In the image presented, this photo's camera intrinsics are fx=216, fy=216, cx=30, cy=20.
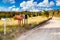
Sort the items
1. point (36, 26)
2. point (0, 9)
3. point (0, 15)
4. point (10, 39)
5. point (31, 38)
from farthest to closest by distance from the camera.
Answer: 1. point (36, 26)
2. point (0, 9)
3. point (0, 15)
4. point (31, 38)
5. point (10, 39)

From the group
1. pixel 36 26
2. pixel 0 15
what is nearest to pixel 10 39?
pixel 0 15

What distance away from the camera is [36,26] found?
20.5 feet

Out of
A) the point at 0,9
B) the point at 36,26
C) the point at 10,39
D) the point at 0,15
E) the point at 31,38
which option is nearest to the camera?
the point at 10,39

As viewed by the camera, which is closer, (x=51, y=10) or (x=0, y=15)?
(x=0, y=15)

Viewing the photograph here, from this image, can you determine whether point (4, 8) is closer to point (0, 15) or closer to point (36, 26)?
point (0, 15)

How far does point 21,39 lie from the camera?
4199mm

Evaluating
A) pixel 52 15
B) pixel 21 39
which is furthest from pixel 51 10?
pixel 21 39

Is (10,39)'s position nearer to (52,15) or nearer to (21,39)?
(21,39)

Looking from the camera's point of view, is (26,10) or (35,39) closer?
(35,39)

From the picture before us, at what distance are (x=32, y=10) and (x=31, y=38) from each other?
1.11 metres

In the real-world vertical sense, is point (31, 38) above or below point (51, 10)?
below

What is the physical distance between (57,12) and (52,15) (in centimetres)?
19

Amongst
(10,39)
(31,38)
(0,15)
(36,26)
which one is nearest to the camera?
(10,39)

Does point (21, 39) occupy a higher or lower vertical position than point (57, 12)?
lower
